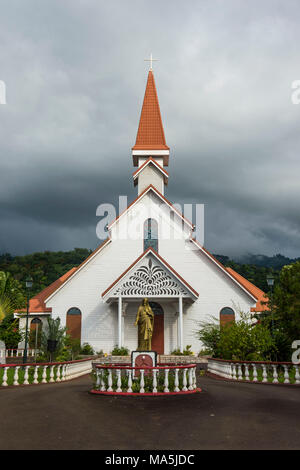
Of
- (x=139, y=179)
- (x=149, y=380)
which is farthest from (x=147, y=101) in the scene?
(x=149, y=380)

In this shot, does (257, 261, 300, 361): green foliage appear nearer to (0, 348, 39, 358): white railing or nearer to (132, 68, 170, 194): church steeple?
(132, 68, 170, 194): church steeple

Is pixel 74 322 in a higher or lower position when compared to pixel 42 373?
higher

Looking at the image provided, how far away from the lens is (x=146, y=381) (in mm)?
10977

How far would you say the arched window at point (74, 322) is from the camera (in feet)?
86.2

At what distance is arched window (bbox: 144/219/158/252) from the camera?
2764cm

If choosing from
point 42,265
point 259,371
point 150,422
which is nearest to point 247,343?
point 259,371

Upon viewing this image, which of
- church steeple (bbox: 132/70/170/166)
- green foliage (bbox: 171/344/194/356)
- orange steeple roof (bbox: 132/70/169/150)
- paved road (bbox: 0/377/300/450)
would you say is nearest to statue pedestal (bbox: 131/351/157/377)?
paved road (bbox: 0/377/300/450)

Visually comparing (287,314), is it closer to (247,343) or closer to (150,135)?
(247,343)

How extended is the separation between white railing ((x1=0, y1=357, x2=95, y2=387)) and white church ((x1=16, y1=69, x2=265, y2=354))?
7.01m

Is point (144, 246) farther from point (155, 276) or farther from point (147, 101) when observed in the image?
point (147, 101)

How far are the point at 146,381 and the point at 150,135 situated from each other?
26.3m

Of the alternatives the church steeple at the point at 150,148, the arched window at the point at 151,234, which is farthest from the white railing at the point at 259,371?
the church steeple at the point at 150,148

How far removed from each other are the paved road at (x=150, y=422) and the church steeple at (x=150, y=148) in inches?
902
